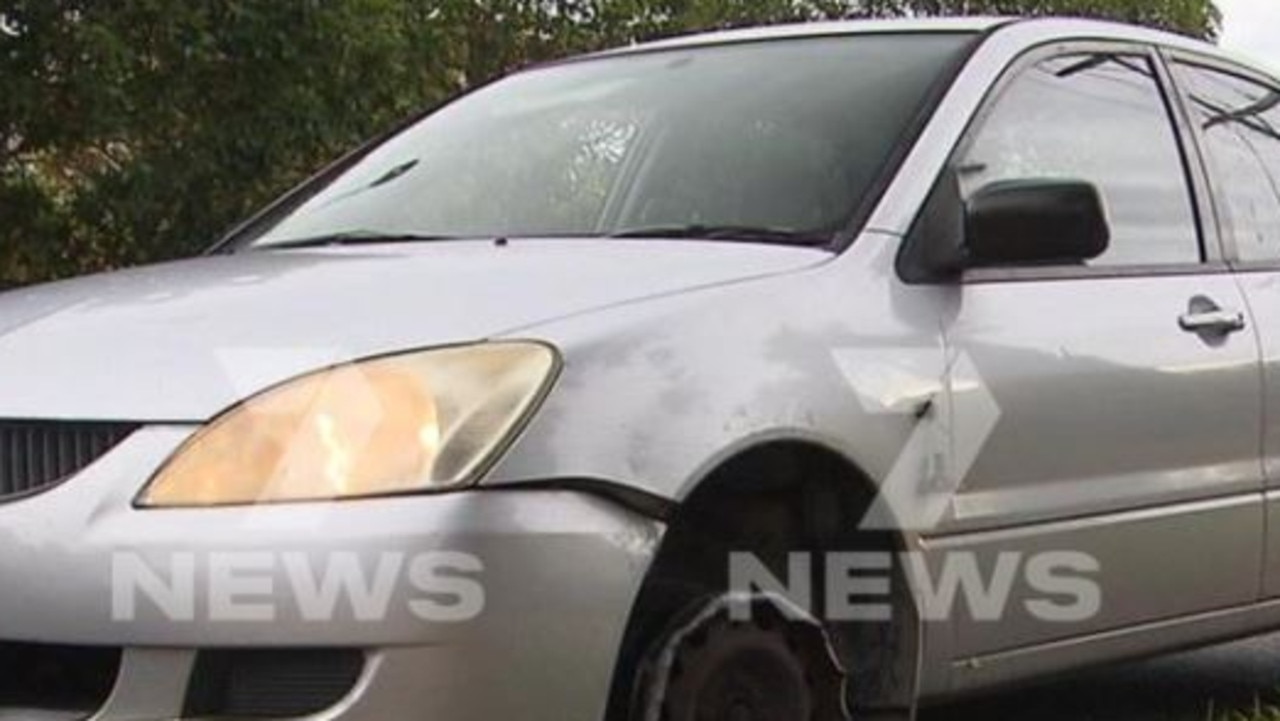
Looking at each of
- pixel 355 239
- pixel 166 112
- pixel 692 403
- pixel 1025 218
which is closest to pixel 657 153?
pixel 355 239

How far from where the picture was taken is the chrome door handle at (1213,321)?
4.73m

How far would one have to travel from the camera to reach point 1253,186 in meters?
5.29

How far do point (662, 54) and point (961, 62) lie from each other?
0.81m

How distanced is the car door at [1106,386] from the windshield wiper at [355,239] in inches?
41.2

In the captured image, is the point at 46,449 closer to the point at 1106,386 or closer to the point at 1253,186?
the point at 1106,386

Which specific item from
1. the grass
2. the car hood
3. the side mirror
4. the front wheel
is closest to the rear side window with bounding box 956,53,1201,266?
the side mirror

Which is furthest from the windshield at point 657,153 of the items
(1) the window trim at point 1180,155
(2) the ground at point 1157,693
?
(2) the ground at point 1157,693

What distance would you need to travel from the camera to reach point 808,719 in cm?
379

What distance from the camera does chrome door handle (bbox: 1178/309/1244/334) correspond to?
473 cm

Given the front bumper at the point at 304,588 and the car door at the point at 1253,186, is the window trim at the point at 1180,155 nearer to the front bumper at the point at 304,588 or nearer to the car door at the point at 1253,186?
the car door at the point at 1253,186

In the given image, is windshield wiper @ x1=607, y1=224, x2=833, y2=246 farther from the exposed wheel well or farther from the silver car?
the exposed wheel well

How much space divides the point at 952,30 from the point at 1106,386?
86cm

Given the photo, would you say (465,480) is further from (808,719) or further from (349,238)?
(349,238)

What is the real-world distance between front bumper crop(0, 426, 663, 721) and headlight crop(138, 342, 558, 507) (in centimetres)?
3
